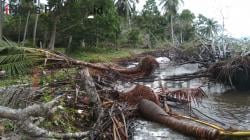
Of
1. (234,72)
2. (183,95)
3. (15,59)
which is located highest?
(15,59)

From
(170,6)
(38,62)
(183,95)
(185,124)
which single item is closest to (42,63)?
(38,62)

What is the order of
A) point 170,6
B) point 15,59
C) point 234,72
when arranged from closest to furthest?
point 15,59 < point 234,72 < point 170,6

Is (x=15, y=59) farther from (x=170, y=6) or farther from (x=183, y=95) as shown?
(x=170, y=6)

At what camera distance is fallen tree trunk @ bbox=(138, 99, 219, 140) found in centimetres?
669

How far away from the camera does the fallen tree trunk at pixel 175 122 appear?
21.9ft

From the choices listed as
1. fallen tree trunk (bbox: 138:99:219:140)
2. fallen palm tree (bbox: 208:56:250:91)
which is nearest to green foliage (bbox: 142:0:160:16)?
fallen palm tree (bbox: 208:56:250:91)

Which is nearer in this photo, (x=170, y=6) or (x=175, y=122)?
(x=175, y=122)

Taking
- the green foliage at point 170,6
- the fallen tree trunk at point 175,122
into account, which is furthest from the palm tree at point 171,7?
the fallen tree trunk at point 175,122

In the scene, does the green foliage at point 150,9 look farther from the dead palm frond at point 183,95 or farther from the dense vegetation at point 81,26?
the dead palm frond at point 183,95

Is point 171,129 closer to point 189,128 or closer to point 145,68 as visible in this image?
point 189,128

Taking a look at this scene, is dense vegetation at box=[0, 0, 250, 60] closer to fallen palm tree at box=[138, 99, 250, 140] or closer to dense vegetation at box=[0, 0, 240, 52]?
dense vegetation at box=[0, 0, 240, 52]

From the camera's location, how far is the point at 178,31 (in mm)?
54562

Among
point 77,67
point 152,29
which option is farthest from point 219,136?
point 152,29

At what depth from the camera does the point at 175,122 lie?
761cm
